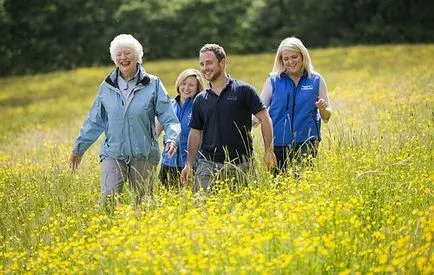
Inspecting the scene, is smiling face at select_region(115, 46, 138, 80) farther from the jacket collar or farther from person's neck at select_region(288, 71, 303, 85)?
person's neck at select_region(288, 71, 303, 85)

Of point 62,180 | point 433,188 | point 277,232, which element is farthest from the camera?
point 62,180

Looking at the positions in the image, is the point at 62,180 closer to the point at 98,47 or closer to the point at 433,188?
the point at 433,188

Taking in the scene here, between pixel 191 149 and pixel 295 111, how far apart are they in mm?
1204

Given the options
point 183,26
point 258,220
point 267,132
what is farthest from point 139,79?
point 183,26

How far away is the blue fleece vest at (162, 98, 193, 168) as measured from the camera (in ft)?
28.8

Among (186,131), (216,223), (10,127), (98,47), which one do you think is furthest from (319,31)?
(216,223)

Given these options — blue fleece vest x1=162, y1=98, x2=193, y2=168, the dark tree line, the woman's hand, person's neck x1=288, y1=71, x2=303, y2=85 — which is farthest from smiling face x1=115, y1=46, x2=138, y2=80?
the dark tree line

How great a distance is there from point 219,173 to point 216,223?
5.37 ft

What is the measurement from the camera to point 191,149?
26.2ft

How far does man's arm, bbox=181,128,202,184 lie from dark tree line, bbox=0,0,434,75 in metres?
37.2

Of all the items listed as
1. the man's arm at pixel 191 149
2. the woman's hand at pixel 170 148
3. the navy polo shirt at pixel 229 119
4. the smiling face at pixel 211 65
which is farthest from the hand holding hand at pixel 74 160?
the smiling face at pixel 211 65

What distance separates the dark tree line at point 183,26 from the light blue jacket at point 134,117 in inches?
1466

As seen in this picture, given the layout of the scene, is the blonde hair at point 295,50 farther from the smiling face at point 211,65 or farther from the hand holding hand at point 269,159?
the hand holding hand at point 269,159

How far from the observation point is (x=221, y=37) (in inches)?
1834
